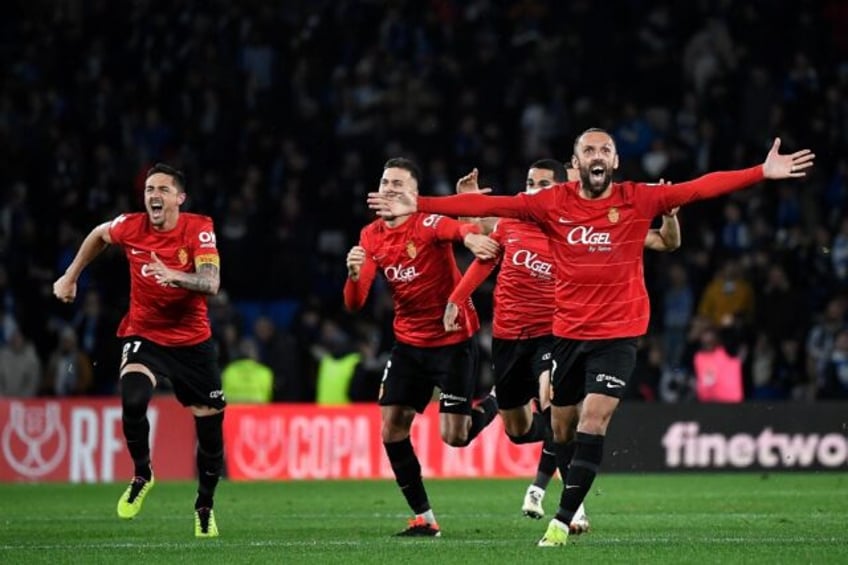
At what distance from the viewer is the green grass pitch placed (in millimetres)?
10750

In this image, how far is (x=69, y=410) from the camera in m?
21.2

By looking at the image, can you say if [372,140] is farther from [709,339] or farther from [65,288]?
[65,288]

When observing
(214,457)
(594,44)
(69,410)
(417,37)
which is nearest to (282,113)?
(417,37)

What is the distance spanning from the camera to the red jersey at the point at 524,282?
547 inches

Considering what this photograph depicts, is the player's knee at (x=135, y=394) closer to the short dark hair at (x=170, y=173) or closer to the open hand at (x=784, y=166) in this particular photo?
the short dark hair at (x=170, y=173)

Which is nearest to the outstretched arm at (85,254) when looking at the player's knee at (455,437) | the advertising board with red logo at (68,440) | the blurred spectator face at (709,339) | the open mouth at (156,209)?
the open mouth at (156,209)

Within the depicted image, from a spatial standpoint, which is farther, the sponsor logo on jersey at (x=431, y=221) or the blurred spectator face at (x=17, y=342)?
the blurred spectator face at (x=17, y=342)

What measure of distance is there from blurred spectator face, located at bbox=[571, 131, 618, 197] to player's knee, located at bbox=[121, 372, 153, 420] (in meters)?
3.46

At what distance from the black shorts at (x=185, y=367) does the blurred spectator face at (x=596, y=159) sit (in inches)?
125

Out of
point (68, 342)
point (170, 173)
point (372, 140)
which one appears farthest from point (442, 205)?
point (372, 140)

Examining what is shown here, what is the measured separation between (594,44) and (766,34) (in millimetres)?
2466

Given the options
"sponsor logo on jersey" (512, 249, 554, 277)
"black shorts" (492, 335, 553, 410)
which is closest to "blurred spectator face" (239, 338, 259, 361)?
"black shorts" (492, 335, 553, 410)

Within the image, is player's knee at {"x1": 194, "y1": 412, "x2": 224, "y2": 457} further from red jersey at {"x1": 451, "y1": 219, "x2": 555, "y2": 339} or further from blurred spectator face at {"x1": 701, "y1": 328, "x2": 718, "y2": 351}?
blurred spectator face at {"x1": 701, "y1": 328, "x2": 718, "y2": 351}

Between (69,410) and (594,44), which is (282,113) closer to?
(594,44)
